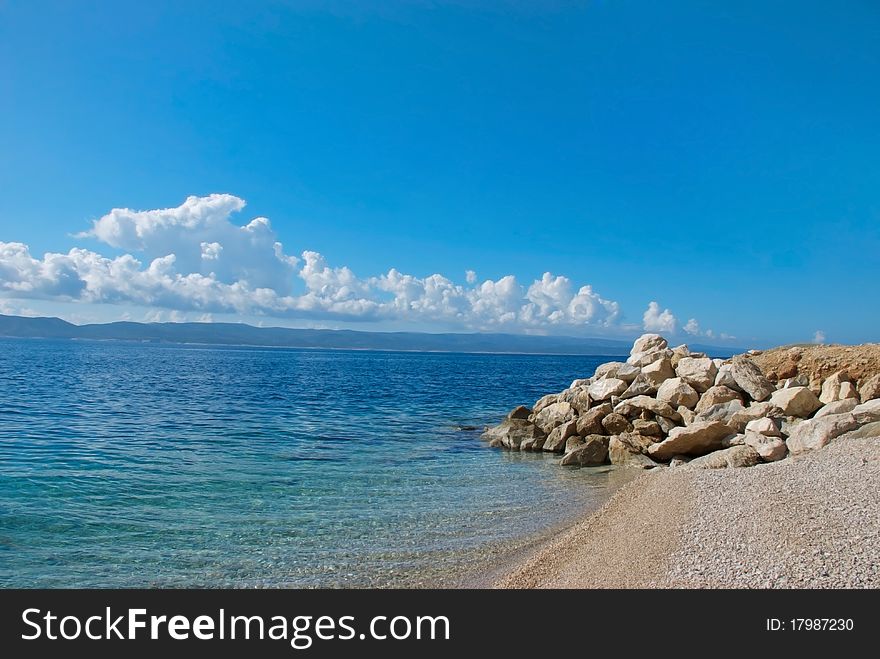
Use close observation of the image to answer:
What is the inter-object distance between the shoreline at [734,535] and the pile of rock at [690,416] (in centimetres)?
201

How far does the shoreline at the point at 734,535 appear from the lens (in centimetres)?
798

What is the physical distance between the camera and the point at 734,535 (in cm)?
957

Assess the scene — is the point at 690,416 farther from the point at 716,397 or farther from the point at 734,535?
the point at 734,535

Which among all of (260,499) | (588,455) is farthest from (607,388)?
(260,499)

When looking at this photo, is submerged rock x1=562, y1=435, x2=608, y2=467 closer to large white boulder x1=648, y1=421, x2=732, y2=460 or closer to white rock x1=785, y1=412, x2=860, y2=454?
large white boulder x1=648, y1=421, x2=732, y2=460

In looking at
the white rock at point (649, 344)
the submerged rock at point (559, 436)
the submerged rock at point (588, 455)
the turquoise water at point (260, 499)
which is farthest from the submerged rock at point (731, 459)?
the white rock at point (649, 344)

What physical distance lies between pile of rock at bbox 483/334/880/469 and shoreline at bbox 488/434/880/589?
6.61 feet

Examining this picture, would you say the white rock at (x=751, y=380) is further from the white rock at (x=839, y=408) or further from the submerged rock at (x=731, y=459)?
the submerged rock at (x=731, y=459)

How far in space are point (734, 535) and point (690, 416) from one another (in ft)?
44.1

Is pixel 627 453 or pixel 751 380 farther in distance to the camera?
pixel 751 380
